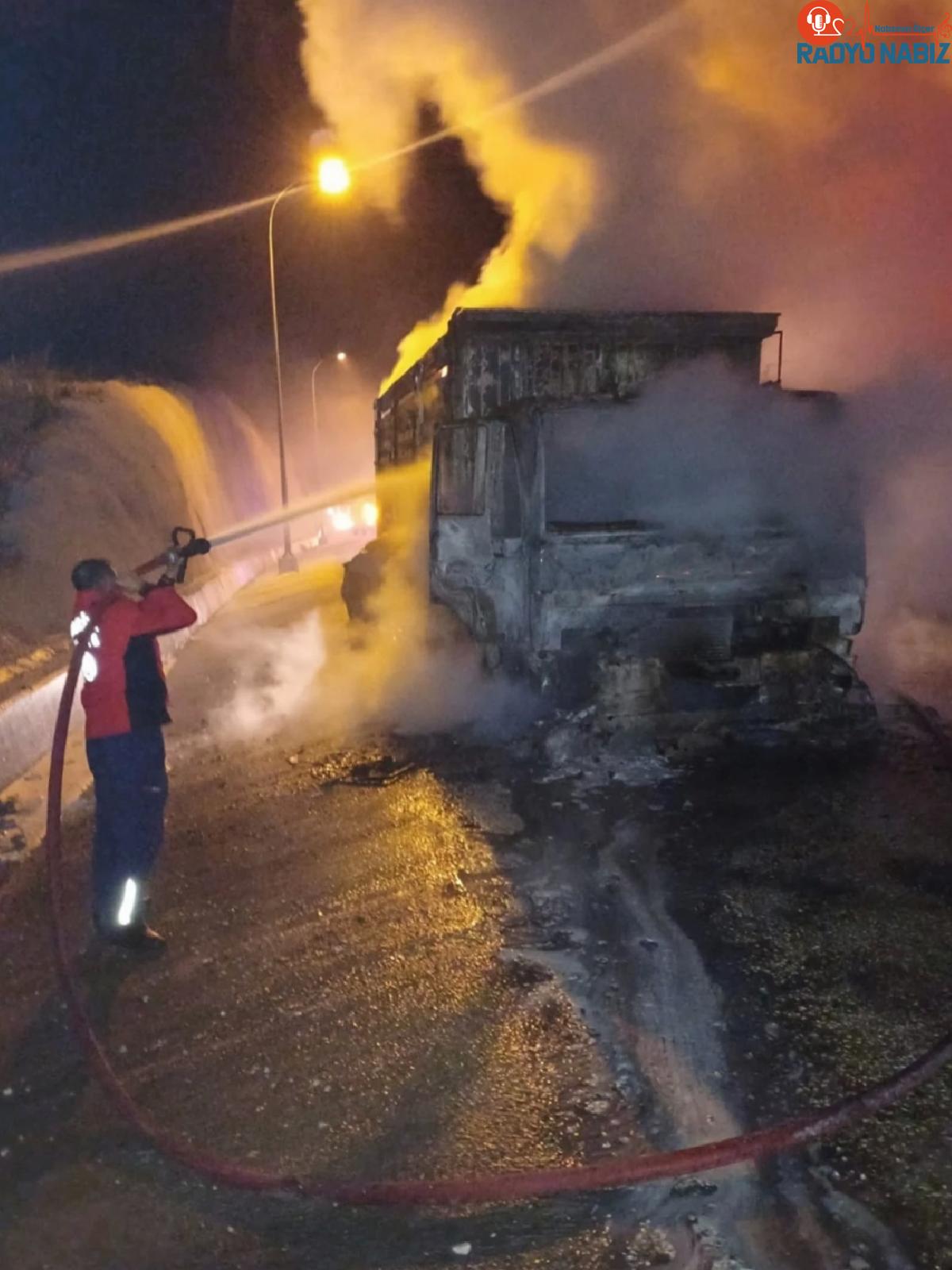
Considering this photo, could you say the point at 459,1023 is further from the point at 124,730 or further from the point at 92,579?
the point at 92,579

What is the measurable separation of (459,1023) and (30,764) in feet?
14.1

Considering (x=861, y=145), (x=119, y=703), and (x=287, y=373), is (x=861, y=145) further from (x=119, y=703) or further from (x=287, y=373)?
(x=287, y=373)

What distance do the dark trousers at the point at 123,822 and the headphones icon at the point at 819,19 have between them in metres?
10.7

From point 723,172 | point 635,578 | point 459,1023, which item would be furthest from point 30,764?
point 723,172

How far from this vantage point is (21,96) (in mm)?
26344

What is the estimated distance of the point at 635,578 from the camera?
5.97 metres

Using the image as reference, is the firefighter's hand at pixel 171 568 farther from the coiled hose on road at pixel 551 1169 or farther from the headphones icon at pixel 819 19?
the headphones icon at pixel 819 19

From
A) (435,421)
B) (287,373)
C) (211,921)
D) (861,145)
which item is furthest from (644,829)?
(287,373)

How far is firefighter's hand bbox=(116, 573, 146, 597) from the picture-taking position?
4.07 metres

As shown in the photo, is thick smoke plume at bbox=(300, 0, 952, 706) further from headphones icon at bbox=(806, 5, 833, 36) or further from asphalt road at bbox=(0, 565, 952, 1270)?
asphalt road at bbox=(0, 565, 952, 1270)

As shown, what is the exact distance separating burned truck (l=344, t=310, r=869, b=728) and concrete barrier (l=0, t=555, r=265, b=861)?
2.21 metres

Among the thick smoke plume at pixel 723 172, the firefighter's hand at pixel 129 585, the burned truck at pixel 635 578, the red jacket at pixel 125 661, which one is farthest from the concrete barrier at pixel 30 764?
the thick smoke plume at pixel 723 172

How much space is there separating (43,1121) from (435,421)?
22.6 feet

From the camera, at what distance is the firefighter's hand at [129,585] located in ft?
13.4
